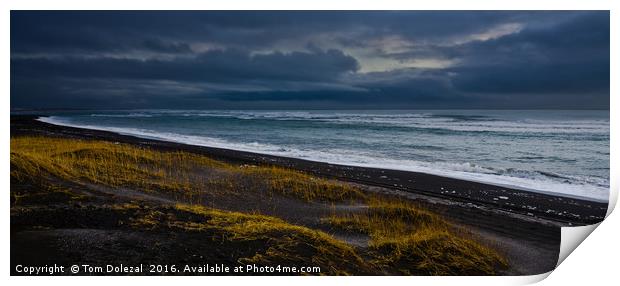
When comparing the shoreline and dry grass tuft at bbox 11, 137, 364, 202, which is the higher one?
dry grass tuft at bbox 11, 137, 364, 202

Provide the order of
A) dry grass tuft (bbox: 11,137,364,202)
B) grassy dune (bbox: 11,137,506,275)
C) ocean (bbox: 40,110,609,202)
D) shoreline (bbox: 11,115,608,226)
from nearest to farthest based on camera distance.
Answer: grassy dune (bbox: 11,137,506,275)
dry grass tuft (bbox: 11,137,364,202)
shoreline (bbox: 11,115,608,226)
ocean (bbox: 40,110,609,202)

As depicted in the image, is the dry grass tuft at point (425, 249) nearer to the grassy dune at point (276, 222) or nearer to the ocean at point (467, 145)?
the grassy dune at point (276, 222)

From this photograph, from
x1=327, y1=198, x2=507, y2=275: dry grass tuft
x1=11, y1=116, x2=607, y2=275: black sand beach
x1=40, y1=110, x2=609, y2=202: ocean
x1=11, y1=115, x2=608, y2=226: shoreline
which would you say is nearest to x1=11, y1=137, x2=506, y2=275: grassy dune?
x1=327, y1=198, x2=507, y2=275: dry grass tuft

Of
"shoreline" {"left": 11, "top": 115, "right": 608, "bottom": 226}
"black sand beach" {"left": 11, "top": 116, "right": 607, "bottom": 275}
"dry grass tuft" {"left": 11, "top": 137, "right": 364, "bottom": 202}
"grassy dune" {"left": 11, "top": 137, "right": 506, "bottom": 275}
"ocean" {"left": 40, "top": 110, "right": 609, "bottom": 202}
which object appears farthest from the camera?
"ocean" {"left": 40, "top": 110, "right": 609, "bottom": 202}

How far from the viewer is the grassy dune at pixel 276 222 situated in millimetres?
4910

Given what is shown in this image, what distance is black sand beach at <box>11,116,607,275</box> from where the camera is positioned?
5191mm

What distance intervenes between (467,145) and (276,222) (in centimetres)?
981

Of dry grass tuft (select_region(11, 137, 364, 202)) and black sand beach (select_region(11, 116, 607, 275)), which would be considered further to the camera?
dry grass tuft (select_region(11, 137, 364, 202))

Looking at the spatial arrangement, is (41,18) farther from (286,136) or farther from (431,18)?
(286,136)

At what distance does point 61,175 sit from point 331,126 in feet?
53.6

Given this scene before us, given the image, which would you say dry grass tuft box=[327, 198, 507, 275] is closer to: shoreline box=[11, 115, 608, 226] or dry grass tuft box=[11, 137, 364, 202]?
dry grass tuft box=[11, 137, 364, 202]

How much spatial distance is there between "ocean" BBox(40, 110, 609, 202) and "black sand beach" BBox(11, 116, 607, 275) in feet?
2.14

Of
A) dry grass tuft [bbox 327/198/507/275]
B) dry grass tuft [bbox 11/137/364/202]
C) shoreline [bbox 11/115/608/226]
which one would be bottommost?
dry grass tuft [bbox 327/198/507/275]
